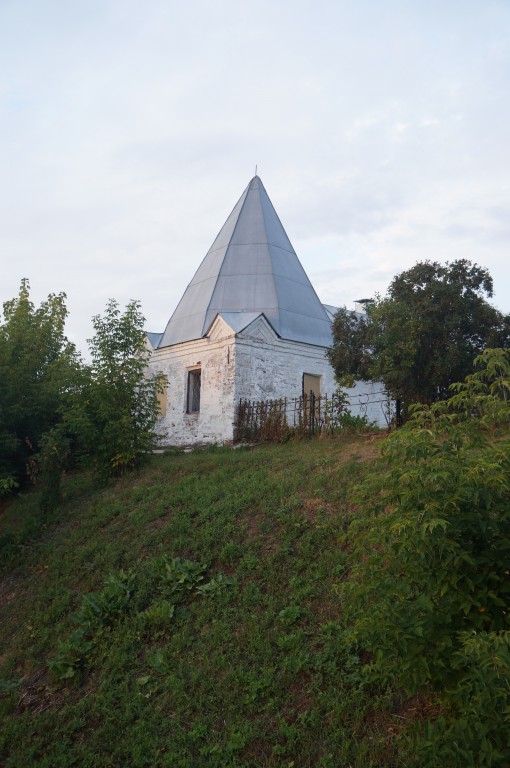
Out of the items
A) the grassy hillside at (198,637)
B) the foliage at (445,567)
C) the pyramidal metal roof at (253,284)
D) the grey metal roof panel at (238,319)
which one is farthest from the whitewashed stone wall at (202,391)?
the foliage at (445,567)

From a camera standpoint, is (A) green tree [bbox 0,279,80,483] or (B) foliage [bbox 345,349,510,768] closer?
(B) foliage [bbox 345,349,510,768]

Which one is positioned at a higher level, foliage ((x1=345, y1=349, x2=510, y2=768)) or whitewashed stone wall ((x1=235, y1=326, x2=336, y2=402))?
whitewashed stone wall ((x1=235, y1=326, x2=336, y2=402))

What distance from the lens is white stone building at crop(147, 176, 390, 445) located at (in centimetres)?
1775

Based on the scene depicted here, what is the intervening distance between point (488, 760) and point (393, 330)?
410 inches

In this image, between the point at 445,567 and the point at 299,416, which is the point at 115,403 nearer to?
the point at 299,416

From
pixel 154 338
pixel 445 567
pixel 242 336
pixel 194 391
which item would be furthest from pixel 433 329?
pixel 154 338

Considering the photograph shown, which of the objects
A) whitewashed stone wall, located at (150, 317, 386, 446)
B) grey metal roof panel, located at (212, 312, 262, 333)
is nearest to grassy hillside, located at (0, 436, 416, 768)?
whitewashed stone wall, located at (150, 317, 386, 446)

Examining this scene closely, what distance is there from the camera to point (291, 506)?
8.51m

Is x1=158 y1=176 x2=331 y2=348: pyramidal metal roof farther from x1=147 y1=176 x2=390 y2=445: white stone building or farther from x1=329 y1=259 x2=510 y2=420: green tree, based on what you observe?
x1=329 y1=259 x2=510 y2=420: green tree

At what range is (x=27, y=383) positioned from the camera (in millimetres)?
14867

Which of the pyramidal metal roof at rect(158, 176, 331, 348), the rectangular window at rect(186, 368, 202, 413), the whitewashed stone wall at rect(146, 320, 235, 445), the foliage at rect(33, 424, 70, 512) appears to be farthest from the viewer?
the rectangular window at rect(186, 368, 202, 413)

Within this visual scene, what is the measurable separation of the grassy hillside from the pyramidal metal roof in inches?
354

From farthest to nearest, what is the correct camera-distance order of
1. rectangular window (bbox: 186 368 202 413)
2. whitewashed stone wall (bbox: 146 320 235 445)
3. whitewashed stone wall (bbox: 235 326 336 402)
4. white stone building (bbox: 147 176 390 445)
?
rectangular window (bbox: 186 368 202 413) < white stone building (bbox: 147 176 390 445) < whitewashed stone wall (bbox: 235 326 336 402) < whitewashed stone wall (bbox: 146 320 235 445)

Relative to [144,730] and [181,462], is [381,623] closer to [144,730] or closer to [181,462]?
[144,730]
